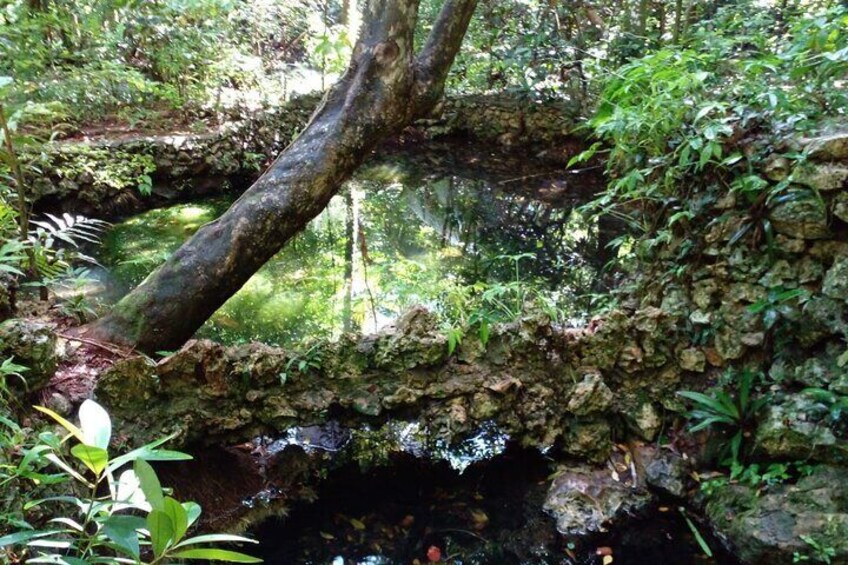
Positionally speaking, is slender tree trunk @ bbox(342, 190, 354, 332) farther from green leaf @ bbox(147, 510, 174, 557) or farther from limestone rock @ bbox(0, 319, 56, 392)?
green leaf @ bbox(147, 510, 174, 557)

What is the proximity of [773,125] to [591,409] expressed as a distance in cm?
167

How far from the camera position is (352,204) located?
7797 millimetres

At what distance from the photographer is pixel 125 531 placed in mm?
1131

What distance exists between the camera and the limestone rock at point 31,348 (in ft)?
7.78

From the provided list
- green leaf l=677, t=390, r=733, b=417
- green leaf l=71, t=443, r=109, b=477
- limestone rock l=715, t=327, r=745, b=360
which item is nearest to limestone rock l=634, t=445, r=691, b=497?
green leaf l=677, t=390, r=733, b=417

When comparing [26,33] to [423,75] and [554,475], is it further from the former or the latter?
[554,475]

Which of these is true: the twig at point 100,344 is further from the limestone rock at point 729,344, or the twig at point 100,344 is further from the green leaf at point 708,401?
the limestone rock at point 729,344

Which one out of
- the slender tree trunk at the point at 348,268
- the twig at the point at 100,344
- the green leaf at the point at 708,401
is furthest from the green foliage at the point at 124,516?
the slender tree trunk at the point at 348,268

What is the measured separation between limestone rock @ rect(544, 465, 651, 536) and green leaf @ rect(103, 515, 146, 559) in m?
2.23

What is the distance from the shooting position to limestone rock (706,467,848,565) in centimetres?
246

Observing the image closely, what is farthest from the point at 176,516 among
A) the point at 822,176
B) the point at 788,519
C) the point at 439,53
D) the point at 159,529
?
the point at 439,53

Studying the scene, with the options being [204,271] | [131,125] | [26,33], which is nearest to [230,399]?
[204,271]

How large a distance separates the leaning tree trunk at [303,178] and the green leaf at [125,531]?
6.76 ft

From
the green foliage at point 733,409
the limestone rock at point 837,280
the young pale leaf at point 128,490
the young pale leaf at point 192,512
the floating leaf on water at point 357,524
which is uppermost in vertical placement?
the limestone rock at point 837,280
